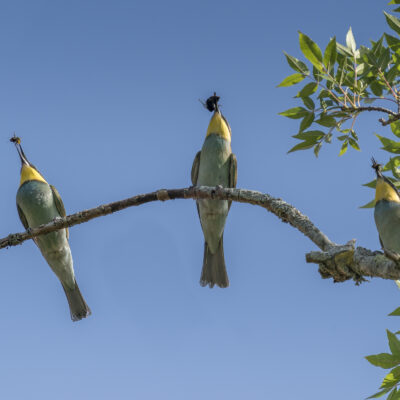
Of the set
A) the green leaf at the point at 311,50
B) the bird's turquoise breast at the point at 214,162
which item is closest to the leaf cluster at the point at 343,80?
the green leaf at the point at 311,50

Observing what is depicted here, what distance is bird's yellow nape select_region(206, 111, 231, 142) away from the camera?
6715 mm

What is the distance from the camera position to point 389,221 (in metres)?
5.18

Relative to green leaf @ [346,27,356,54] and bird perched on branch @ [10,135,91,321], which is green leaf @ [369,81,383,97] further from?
bird perched on branch @ [10,135,91,321]

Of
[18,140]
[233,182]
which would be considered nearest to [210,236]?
[233,182]

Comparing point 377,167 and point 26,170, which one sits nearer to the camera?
point 377,167

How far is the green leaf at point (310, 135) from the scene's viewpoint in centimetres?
355

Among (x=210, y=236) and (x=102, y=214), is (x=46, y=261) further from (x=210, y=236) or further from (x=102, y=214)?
(x=102, y=214)

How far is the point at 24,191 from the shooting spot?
6.56 meters

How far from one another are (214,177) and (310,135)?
2883 millimetres

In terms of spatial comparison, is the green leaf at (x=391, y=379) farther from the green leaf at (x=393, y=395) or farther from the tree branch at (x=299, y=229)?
the tree branch at (x=299, y=229)

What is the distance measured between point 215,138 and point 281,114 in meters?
3.12

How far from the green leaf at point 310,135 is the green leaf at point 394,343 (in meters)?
1.44

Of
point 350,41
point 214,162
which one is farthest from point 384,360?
point 214,162

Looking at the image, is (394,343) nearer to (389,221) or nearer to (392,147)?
(392,147)
